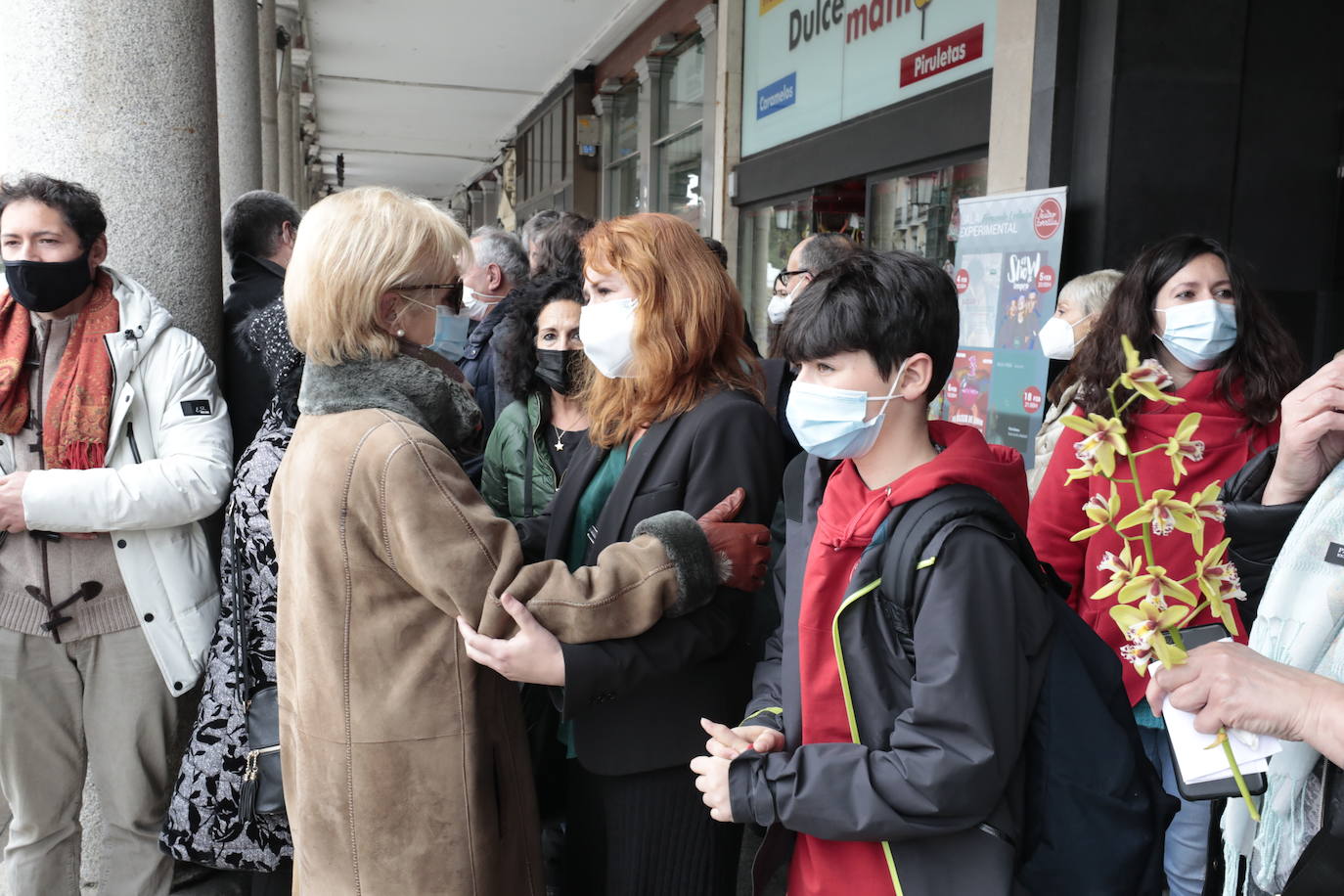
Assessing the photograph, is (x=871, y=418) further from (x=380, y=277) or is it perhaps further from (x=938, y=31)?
(x=938, y=31)

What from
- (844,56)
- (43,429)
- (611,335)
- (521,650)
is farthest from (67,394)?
(844,56)

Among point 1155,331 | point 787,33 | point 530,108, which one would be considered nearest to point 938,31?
point 787,33

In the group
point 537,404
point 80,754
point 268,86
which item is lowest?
point 80,754

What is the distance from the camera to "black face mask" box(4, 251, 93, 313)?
244cm

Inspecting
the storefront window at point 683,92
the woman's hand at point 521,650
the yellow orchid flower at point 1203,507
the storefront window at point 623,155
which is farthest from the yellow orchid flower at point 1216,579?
the storefront window at point 623,155

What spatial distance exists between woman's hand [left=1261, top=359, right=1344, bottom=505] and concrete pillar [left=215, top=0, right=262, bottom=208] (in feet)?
20.1

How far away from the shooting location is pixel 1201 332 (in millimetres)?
2689

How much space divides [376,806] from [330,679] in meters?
0.25

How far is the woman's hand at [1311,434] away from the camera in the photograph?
1.69 metres

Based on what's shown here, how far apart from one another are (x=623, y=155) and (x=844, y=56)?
7.10 m

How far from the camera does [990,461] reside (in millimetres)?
1542

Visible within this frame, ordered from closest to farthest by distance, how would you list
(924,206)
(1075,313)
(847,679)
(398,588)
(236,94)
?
(847,679) < (398,588) < (1075,313) < (236,94) < (924,206)

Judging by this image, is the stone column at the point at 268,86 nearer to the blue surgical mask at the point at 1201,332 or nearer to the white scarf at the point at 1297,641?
the blue surgical mask at the point at 1201,332

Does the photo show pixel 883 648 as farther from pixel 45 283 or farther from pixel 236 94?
pixel 236 94
